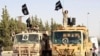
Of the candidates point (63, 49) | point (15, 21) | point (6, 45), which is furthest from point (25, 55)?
point (15, 21)

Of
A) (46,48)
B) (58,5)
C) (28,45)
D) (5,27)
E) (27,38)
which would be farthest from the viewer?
(5,27)

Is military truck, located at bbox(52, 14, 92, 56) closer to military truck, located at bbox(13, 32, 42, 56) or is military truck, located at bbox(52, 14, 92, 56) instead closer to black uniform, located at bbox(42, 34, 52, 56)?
military truck, located at bbox(13, 32, 42, 56)

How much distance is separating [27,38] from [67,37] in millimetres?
3616

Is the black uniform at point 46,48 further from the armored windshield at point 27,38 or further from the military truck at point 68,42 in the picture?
the military truck at point 68,42

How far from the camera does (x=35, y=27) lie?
31.7 metres

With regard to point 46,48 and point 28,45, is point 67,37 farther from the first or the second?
point 46,48

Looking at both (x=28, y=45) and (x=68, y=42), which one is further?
(x=28, y=45)

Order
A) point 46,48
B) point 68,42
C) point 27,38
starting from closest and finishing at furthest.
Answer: point 68,42 → point 27,38 → point 46,48

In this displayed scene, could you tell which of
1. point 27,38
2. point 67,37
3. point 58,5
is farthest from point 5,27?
point 67,37

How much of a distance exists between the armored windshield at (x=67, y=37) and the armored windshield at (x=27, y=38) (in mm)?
2264

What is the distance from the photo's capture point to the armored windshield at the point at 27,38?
2858 cm

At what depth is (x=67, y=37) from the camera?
87.1ft

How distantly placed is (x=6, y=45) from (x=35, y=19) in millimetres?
23126

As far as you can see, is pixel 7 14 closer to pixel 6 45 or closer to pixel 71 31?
pixel 6 45
